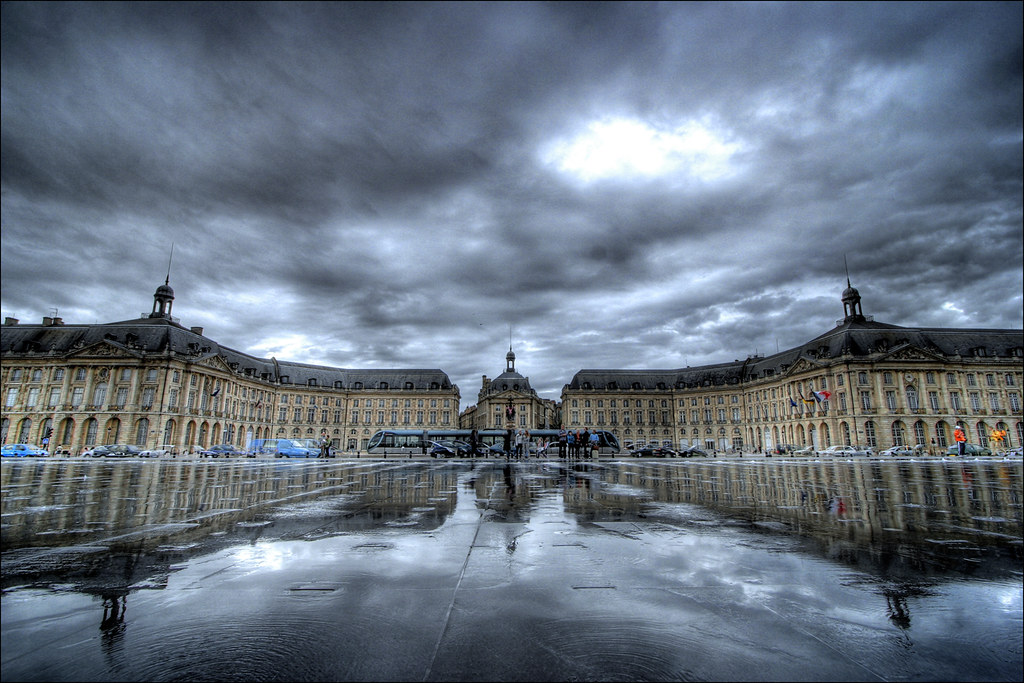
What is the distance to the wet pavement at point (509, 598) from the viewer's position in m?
2.85

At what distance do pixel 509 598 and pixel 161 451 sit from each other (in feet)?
242

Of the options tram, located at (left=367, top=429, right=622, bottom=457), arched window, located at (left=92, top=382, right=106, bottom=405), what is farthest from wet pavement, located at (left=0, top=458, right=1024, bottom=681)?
arched window, located at (left=92, top=382, right=106, bottom=405)

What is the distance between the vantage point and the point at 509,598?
4027 millimetres

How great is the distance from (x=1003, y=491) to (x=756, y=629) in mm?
15391

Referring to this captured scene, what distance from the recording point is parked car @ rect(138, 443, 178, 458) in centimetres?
5774

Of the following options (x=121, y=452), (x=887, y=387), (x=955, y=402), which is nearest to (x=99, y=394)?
(x=121, y=452)

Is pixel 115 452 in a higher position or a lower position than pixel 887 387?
lower

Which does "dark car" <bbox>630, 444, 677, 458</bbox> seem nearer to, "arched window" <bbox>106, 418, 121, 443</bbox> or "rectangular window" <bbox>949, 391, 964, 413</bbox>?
"rectangular window" <bbox>949, 391, 964, 413</bbox>

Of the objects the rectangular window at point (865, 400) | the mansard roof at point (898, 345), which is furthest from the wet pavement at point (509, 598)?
the mansard roof at point (898, 345)

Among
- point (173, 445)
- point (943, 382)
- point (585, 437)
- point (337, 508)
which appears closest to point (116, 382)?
point (173, 445)

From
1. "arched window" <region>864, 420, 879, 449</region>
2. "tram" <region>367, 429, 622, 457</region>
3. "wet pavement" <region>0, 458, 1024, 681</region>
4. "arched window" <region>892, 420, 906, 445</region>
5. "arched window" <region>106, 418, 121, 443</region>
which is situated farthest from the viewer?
"arched window" <region>864, 420, 879, 449</region>

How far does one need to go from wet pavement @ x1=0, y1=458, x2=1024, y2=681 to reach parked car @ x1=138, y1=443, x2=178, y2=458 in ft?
203

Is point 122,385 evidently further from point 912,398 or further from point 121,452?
point 912,398

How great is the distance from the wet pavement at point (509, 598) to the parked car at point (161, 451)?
62.0 m
